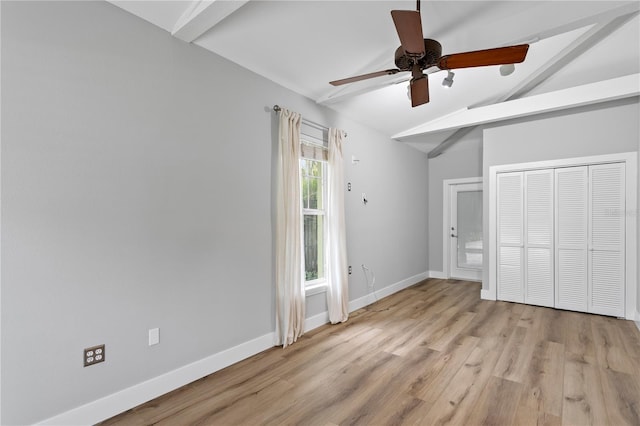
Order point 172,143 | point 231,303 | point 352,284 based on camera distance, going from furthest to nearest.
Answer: point 352,284
point 231,303
point 172,143

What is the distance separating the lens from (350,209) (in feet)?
14.1

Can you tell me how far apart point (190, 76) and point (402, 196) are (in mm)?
4108

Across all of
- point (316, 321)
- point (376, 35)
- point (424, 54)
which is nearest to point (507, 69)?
point (376, 35)

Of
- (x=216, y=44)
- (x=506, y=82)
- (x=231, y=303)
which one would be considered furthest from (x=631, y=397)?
(x=216, y=44)

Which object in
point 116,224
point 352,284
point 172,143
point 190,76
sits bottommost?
point 352,284

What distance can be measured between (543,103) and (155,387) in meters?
5.32

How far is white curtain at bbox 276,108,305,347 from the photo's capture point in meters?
3.08

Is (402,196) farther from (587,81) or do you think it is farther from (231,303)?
(231,303)

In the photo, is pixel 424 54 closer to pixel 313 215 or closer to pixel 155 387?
pixel 313 215

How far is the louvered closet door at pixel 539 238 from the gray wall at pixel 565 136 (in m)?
0.34

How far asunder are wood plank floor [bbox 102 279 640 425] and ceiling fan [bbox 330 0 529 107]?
2240 millimetres

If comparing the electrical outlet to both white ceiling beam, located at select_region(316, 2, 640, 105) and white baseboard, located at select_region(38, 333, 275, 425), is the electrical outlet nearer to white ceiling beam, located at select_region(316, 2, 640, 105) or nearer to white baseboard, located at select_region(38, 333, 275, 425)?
white baseboard, located at select_region(38, 333, 275, 425)

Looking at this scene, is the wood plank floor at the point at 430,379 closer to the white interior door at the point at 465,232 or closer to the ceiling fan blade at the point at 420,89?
the ceiling fan blade at the point at 420,89

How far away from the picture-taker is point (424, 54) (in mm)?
1979
